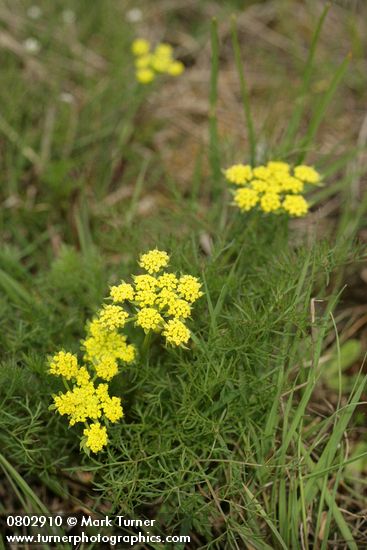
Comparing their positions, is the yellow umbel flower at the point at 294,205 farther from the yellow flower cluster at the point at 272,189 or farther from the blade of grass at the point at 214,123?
the blade of grass at the point at 214,123

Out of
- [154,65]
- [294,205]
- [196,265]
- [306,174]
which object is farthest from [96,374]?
[154,65]

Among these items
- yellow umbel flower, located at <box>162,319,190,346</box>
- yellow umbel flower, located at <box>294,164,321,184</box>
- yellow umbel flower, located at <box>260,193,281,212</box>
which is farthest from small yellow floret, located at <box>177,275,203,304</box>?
yellow umbel flower, located at <box>294,164,321,184</box>

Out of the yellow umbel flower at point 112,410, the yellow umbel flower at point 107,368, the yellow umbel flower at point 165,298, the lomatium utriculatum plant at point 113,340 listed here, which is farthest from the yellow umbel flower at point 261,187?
Result: the yellow umbel flower at point 112,410

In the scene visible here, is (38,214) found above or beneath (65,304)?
above

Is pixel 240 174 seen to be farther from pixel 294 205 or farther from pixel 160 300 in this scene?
pixel 160 300

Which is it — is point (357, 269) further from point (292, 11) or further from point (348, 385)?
point (292, 11)

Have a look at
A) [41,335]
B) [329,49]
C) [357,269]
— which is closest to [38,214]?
[41,335]

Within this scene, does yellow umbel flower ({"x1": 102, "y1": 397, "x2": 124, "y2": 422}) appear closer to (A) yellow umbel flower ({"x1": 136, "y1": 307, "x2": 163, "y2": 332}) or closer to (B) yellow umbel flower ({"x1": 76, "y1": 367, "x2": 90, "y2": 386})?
(B) yellow umbel flower ({"x1": 76, "y1": 367, "x2": 90, "y2": 386})
